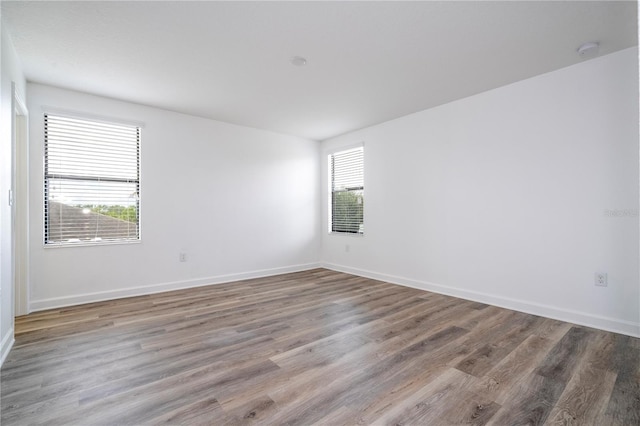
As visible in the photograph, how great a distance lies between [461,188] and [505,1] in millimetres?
2171

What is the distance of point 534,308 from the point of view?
124 inches

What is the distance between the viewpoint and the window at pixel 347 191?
17.4ft

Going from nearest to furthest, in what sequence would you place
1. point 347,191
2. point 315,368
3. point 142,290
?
point 315,368 → point 142,290 → point 347,191

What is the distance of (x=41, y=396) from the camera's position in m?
1.75

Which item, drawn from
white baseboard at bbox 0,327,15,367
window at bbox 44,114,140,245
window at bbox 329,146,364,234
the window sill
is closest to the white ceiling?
window at bbox 44,114,140,245

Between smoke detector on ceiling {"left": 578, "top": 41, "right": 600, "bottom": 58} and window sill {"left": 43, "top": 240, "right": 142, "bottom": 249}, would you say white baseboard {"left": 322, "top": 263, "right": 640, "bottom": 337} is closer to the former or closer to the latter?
smoke detector on ceiling {"left": 578, "top": 41, "right": 600, "bottom": 58}

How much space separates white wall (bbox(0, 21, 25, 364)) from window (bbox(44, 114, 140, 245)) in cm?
104

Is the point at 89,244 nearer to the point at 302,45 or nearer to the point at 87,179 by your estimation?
the point at 87,179

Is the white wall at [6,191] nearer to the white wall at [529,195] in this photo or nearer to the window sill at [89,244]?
the window sill at [89,244]

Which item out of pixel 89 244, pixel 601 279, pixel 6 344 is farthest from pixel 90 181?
pixel 601 279

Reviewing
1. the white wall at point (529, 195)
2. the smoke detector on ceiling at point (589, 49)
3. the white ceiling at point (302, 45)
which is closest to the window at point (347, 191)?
the white wall at point (529, 195)

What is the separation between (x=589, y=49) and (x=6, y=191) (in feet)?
16.7

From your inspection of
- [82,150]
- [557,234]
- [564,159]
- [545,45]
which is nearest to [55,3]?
[82,150]

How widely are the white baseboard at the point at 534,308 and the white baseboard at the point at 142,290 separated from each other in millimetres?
2134
